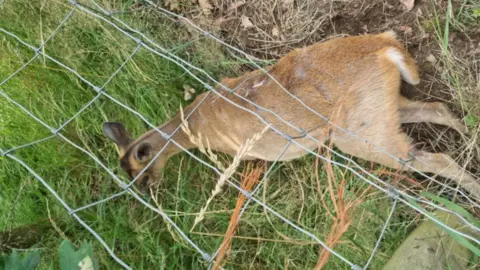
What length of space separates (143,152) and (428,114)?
7.34ft

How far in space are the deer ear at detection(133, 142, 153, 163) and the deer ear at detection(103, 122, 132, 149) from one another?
163 millimetres

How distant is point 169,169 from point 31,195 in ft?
3.91

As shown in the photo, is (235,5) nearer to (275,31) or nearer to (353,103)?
(275,31)

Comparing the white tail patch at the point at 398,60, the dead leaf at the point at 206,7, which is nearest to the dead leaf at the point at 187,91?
the dead leaf at the point at 206,7

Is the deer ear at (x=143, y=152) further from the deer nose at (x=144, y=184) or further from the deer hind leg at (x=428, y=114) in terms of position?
the deer hind leg at (x=428, y=114)

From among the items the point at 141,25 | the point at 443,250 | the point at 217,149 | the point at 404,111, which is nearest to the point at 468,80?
the point at 404,111

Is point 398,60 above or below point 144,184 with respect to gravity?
above

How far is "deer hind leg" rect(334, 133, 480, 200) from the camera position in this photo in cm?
344

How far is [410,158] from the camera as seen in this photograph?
11.5 feet

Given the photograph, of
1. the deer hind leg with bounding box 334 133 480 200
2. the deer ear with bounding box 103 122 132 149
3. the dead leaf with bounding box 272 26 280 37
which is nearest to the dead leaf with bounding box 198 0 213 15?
the dead leaf with bounding box 272 26 280 37

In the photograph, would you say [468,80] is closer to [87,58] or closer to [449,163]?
[449,163]

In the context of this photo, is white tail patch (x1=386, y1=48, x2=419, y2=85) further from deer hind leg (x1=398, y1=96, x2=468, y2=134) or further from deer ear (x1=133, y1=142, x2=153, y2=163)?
deer ear (x1=133, y1=142, x2=153, y2=163)

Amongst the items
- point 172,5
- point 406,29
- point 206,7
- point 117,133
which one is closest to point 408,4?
point 406,29

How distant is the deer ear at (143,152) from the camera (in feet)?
13.3
